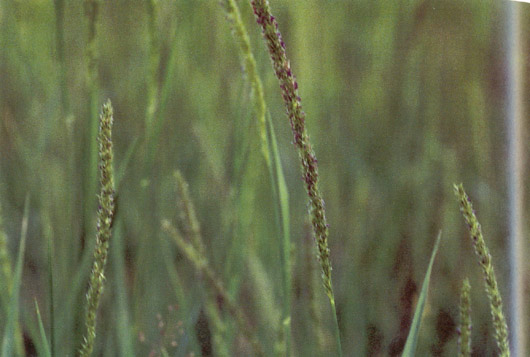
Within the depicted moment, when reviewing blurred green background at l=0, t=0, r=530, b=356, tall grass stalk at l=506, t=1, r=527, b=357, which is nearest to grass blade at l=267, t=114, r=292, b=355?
blurred green background at l=0, t=0, r=530, b=356

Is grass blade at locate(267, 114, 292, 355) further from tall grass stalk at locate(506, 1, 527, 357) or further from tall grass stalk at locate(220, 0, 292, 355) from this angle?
tall grass stalk at locate(506, 1, 527, 357)

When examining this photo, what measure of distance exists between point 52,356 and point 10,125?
218 millimetres

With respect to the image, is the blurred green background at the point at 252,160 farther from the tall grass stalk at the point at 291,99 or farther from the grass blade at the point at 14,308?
the tall grass stalk at the point at 291,99

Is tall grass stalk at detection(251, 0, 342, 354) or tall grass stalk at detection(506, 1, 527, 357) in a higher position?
tall grass stalk at detection(251, 0, 342, 354)

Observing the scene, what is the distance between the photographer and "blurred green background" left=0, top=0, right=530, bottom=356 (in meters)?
0.58

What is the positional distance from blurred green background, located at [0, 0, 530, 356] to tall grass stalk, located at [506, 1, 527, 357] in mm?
18

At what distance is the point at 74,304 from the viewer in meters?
0.55

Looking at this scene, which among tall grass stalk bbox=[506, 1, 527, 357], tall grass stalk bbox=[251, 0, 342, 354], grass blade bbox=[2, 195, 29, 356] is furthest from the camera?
tall grass stalk bbox=[506, 1, 527, 357]

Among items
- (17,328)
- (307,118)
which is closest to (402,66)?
(307,118)

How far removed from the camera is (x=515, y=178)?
2.80 feet

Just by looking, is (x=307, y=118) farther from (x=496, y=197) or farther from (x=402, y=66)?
(x=496, y=197)

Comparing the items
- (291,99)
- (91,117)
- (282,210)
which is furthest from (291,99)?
(91,117)

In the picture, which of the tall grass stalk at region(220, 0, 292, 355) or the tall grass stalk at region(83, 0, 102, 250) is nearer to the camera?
the tall grass stalk at region(220, 0, 292, 355)

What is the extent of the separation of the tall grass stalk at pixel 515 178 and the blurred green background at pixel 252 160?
2 centimetres
